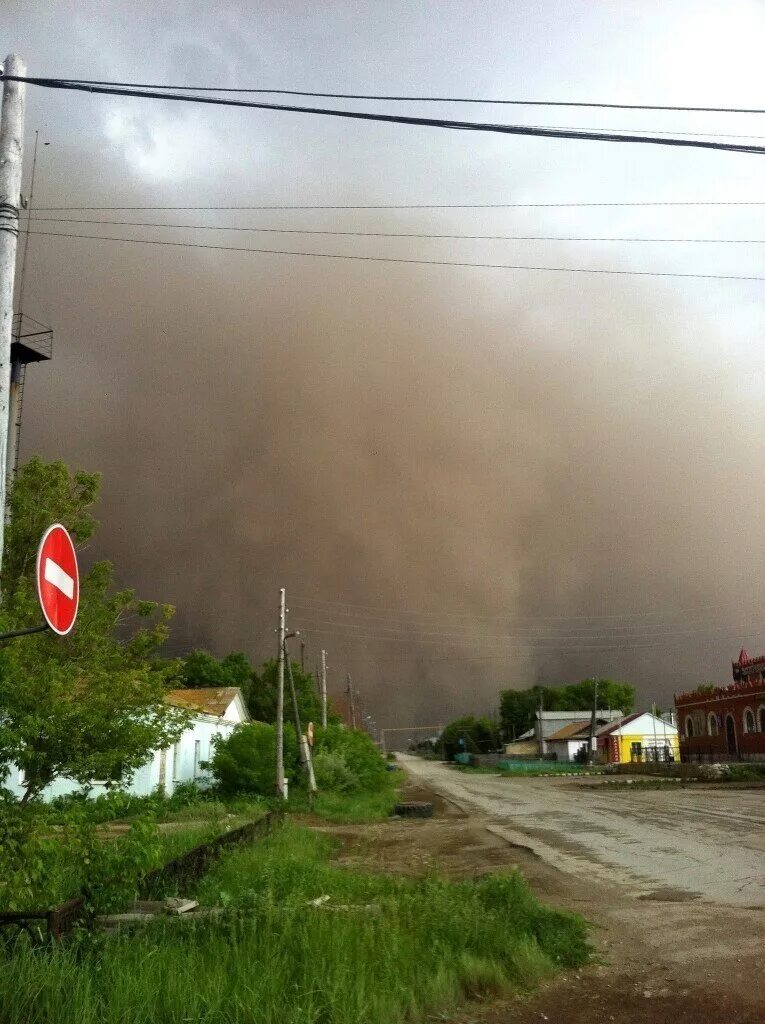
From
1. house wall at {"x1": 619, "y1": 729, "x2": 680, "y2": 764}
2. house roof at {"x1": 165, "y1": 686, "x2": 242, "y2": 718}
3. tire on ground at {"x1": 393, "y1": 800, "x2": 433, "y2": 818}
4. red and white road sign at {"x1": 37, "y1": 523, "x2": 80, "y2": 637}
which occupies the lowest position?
house wall at {"x1": 619, "y1": 729, "x2": 680, "y2": 764}

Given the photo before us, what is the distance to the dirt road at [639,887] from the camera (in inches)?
260

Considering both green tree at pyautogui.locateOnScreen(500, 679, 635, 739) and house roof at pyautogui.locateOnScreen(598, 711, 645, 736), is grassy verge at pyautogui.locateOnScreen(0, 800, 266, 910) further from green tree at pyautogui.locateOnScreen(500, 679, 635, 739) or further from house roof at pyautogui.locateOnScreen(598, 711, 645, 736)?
green tree at pyautogui.locateOnScreen(500, 679, 635, 739)

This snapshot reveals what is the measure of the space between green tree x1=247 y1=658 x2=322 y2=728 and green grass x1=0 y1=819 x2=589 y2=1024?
58286mm

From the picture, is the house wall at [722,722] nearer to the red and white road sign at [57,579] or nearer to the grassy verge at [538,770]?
the grassy verge at [538,770]

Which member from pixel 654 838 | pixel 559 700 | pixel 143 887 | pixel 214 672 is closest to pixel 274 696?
pixel 214 672

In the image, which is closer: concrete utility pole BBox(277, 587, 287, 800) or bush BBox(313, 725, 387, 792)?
concrete utility pole BBox(277, 587, 287, 800)

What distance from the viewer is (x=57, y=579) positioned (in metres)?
4.33

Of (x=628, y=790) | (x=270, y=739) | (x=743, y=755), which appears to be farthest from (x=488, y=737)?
(x=270, y=739)

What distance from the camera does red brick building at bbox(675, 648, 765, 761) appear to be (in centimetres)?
5622

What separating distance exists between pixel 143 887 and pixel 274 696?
69.9 meters

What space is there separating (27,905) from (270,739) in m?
27.1

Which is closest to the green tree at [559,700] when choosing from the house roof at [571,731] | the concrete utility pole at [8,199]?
the house roof at [571,731]

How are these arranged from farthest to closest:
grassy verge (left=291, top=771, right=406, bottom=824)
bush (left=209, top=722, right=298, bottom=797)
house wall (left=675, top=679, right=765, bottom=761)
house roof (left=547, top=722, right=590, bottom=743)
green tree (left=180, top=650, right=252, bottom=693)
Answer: house roof (left=547, top=722, right=590, bottom=743) → green tree (left=180, top=650, right=252, bottom=693) → house wall (left=675, top=679, right=765, bottom=761) → bush (left=209, top=722, right=298, bottom=797) → grassy verge (left=291, top=771, right=406, bottom=824)

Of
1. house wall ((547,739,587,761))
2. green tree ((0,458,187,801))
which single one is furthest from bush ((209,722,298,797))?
house wall ((547,739,587,761))
